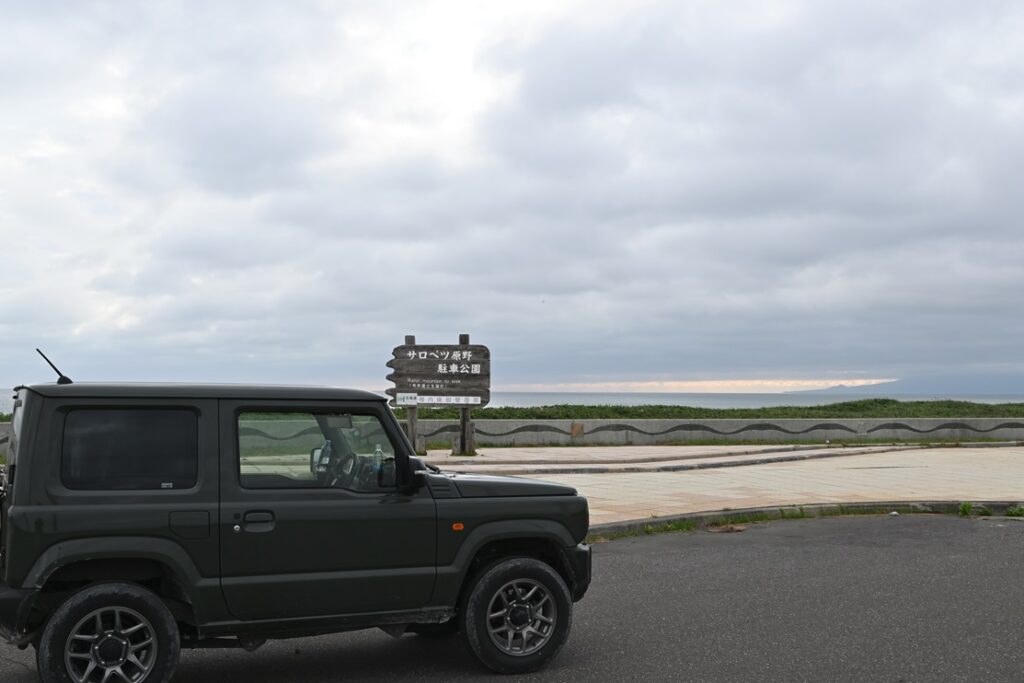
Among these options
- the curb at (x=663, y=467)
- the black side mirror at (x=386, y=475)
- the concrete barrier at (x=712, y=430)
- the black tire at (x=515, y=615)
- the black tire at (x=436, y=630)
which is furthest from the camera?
the concrete barrier at (x=712, y=430)

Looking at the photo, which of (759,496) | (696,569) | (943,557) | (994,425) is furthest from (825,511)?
(994,425)

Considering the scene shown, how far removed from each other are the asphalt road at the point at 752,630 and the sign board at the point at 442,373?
13.8 metres

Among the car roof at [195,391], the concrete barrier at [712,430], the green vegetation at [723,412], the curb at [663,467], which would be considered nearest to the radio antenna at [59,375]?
the car roof at [195,391]

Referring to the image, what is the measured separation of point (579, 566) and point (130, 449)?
286cm

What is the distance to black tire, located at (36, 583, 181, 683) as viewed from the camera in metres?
5.16

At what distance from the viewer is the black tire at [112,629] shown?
203 inches

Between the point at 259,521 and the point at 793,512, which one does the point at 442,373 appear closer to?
the point at 793,512

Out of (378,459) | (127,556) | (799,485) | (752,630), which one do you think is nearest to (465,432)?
(799,485)

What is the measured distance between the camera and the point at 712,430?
31.2 m

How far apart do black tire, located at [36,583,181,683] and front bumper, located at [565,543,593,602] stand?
245 centimetres

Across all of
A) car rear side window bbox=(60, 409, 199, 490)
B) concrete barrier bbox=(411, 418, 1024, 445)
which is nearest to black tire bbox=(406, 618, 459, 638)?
car rear side window bbox=(60, 409, 199, 490)

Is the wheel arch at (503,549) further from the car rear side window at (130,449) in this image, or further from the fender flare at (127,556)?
the car rear side window at (130,449)

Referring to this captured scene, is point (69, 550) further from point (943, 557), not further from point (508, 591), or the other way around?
point (943, 557)

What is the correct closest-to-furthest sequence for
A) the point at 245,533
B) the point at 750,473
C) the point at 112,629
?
the point at 112,629
the point at 245,533
the point at 750,473
